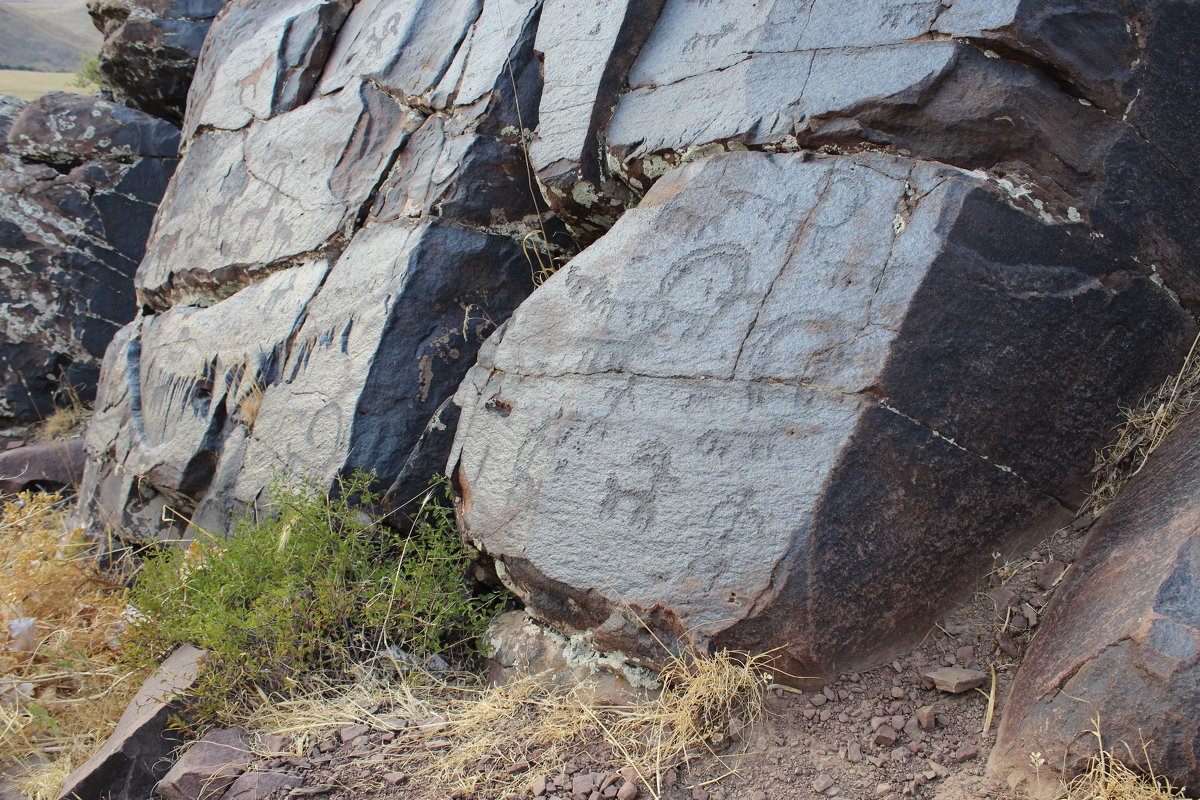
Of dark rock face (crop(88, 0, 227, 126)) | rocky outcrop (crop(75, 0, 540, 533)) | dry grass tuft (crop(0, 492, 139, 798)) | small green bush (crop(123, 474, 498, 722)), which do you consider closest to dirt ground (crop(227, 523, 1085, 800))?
small green bush (crop(123, 474, 498, 722))

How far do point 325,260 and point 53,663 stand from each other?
1.73 metres

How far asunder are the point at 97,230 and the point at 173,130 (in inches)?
33.3

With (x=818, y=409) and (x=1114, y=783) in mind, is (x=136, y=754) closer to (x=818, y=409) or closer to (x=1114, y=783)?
(x=818, y=409)

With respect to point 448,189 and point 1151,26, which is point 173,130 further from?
point 1151,26

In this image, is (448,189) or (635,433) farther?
(448,189)

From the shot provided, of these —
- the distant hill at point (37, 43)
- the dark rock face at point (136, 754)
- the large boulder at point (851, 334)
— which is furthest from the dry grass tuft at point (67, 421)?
the distant hill at point (37, 43)

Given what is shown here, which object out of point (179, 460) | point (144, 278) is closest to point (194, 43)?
point (144, 278)

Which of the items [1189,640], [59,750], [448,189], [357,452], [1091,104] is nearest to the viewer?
[1189,640]

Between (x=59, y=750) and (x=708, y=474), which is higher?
(x=708, y=474)

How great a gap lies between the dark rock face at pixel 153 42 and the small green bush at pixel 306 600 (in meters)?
4.39

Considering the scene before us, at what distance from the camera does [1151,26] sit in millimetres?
2438

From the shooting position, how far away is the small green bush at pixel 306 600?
97.8 inches

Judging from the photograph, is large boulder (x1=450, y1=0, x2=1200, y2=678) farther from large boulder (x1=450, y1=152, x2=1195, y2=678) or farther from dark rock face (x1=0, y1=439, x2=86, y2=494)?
dark rock face (x1=0, y1=439, x2=86, y2=494)

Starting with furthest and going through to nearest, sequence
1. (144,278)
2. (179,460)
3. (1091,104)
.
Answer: (144,278) → (179,460) → (1091,104)
